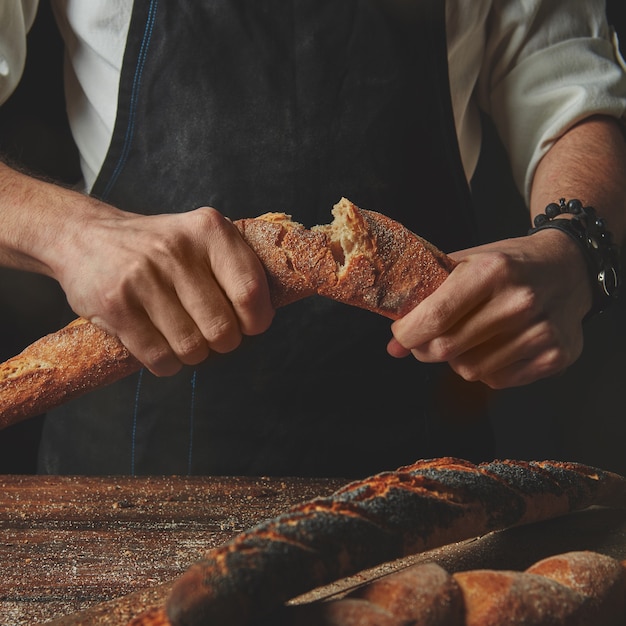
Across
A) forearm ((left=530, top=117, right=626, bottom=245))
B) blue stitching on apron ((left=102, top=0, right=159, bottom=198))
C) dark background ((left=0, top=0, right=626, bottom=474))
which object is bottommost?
dark background ((left=0, top=0, right=626, bottom=474))

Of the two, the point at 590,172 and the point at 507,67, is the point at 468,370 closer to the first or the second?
the point at 590,172

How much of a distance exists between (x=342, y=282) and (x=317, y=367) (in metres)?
0.40

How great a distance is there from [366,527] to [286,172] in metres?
0.77

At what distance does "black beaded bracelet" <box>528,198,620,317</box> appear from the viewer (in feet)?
3.92

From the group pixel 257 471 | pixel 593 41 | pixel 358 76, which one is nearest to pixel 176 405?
pixel 257 471

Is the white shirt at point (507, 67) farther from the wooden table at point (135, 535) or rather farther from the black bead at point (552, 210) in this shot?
the wooden table at point (135, 535)

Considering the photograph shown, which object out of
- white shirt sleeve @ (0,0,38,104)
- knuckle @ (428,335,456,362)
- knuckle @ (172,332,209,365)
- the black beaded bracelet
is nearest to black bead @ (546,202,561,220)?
the black beaded bracelet

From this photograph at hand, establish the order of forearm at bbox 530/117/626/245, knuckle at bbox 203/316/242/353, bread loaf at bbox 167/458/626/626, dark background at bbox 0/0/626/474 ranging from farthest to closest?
dark background at bbox 0/0/626/474, forearm at bbox 530/117/626/245, knuckle at bbox 203/316/242/353, bread loaf at bbox 167/458/626/626

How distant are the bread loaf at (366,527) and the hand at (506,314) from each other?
17cm

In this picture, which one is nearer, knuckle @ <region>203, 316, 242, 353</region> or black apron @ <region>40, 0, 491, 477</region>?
knuckle @ <region>203, 316, 242, 353</region>

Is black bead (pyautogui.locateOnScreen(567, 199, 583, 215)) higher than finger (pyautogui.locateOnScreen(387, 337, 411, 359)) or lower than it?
higher

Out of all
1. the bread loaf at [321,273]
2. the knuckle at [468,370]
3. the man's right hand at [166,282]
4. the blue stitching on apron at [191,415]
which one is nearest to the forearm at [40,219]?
the man's right hand at [166,282]

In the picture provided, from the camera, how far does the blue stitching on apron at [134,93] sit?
Result: 4.33 ft

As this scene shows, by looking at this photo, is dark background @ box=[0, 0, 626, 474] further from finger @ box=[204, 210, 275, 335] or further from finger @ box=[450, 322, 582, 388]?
finger @ box=[204, 210, 275, 335]
